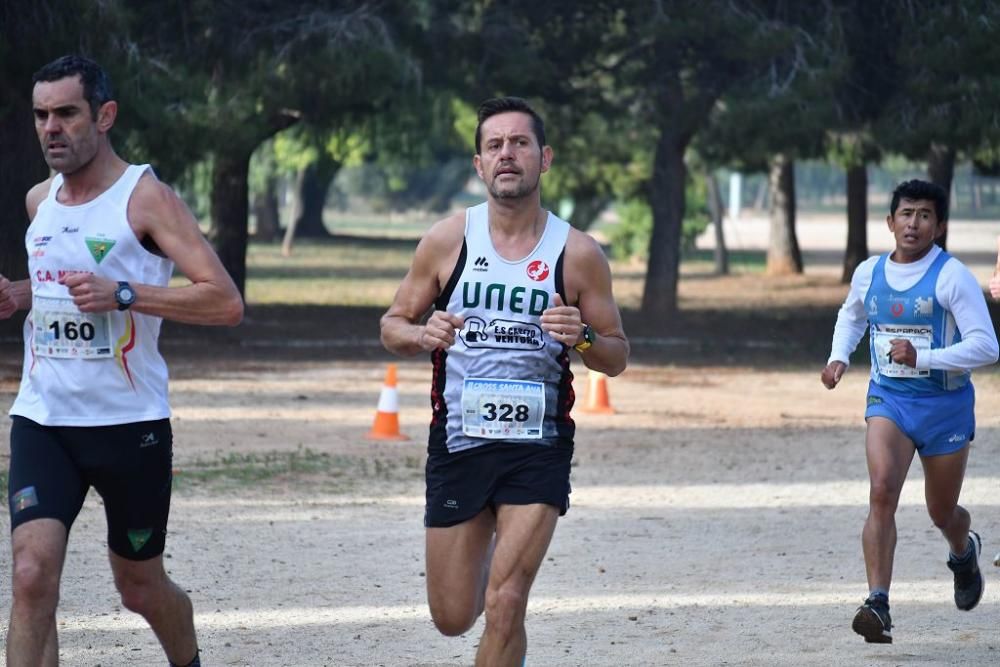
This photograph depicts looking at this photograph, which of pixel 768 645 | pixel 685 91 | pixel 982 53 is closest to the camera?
pixel 768 645

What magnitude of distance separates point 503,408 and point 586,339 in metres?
0.35

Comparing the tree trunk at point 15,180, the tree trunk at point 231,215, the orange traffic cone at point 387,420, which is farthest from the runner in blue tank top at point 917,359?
the tree trunk at point 231,215

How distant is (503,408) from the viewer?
5.61 metres

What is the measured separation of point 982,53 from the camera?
20.2 m

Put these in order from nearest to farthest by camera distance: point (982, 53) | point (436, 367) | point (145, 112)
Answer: point (436, 367)
point (145, 112)
point (982, 53)

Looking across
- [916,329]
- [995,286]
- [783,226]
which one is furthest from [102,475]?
[783,226]

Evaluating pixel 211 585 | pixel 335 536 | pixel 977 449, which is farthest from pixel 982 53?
pixel 211 585

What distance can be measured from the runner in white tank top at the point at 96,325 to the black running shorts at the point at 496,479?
0.90 m

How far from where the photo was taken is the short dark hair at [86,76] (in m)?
5.36

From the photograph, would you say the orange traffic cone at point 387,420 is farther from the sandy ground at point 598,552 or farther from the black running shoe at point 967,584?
the black running shoe at point 967,584

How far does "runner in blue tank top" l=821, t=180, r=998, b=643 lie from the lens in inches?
286

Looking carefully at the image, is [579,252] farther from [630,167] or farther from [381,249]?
[381,249]

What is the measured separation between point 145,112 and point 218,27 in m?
3.40

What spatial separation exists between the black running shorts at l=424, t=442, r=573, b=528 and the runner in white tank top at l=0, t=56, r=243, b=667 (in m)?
0.90
